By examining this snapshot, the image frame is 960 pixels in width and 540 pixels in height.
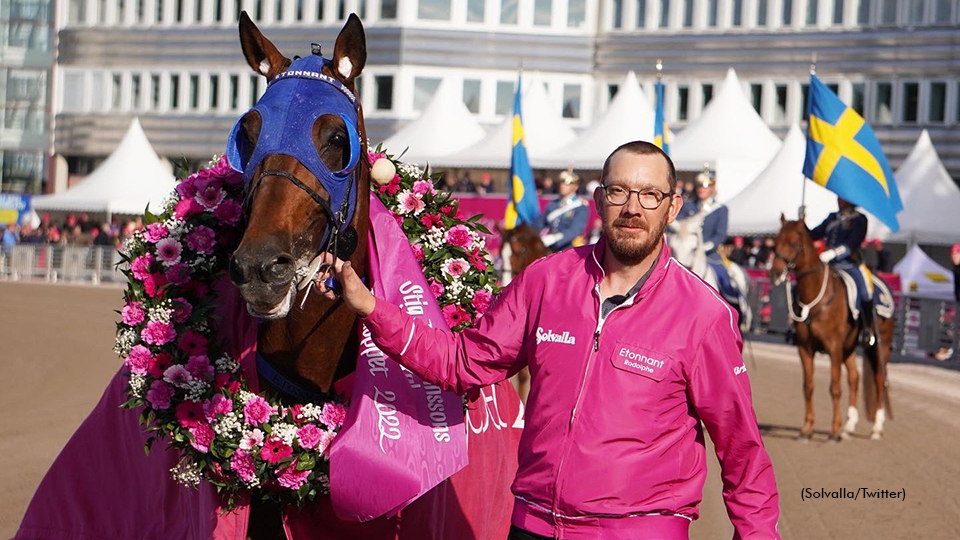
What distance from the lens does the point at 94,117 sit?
189 ft

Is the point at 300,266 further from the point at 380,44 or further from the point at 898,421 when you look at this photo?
the point at 380,44

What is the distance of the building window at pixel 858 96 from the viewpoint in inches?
1864

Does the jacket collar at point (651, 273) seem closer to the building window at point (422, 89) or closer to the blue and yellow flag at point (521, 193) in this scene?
the blue and yellow flag at point (521, 193)

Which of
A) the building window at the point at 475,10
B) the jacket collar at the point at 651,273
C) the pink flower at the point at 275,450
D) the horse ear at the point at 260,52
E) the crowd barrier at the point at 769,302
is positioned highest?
the building window at the point at 475,10

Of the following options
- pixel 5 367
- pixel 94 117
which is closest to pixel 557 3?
pixel 94 117

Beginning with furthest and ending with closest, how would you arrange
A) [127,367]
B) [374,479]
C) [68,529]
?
1. [68,529]
2. [127,367]
3. [374,479]

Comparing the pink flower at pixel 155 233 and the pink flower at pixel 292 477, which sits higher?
the pink flower at pixel 155 233

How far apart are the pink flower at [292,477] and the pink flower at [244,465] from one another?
4.1 inches

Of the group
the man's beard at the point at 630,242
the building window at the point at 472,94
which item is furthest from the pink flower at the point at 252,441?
the building window at the point at 472,94

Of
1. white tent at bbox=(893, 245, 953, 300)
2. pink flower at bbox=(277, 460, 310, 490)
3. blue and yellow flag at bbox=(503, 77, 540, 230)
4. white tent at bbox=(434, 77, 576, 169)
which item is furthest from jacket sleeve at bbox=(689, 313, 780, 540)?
white tent at bbox=(434, 77, 576, 169)

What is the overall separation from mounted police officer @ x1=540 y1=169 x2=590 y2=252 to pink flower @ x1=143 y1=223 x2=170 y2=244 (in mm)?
12388

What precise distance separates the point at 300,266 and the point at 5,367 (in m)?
13.2

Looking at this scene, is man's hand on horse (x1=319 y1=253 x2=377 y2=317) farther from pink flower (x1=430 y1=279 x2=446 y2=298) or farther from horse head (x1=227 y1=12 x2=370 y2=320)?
pink flower (x1=430 y1=279 x2=446 y2=298)

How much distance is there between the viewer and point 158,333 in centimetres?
547
